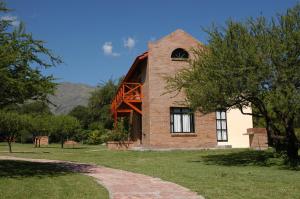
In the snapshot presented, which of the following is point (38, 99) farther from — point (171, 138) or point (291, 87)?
point (171, 138)

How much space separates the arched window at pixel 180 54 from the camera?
1115 inches

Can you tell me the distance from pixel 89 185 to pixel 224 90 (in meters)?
7.83

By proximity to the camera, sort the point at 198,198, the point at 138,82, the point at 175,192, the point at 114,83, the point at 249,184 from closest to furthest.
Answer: the point at 198,198, the point at 175,192, the point at 249,184, the point at 138,82, the point at 114,83

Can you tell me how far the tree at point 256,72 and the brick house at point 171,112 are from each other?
30.1 ft

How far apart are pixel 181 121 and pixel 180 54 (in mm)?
4877

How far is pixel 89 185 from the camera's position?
11.0 m

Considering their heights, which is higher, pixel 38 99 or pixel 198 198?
pixel 38 99

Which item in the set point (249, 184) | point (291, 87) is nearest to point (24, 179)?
point (249, 184)

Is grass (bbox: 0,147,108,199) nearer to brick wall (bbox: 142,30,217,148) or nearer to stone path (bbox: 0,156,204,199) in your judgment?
stone path (bbox: 0,156,204,199)

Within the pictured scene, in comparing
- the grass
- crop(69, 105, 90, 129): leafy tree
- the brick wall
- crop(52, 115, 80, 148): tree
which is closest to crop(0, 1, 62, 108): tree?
the grass

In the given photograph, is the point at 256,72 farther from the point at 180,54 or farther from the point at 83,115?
the point at 83,115

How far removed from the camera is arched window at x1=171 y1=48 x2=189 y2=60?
28.3 metres

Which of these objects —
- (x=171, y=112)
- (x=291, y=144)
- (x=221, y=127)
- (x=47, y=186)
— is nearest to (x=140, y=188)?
(x=47, y=186)

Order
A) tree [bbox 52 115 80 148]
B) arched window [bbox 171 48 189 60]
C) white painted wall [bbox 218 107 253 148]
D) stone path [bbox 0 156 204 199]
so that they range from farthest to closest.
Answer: tree [bbox 52 115 80 148] < white painted wall [bbox 218 107 253 148] < arched window [bbox 171 48 189 60] < stone path [bbox 0 156 204 199]
